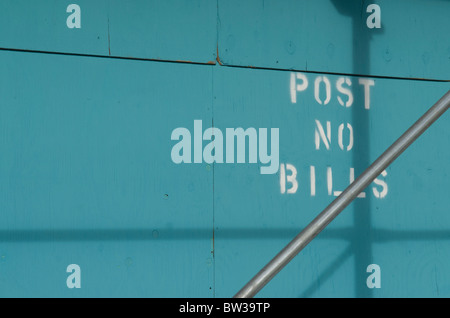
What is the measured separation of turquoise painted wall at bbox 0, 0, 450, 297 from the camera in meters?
2.61

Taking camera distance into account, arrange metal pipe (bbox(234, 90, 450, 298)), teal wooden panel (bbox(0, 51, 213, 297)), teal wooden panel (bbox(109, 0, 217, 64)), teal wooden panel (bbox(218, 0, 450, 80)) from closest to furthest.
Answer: metal pipe (bbox(234, 90, 450, 298))
teal wooden panel (bbox(0, 51, 213, 297))
teal wooden panel (bbox(109, 0, 217, 64))
teal wooden panel (bbox(218, 0, 450, 80))

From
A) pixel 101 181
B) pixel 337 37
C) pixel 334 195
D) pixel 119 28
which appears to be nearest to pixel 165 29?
pixel 119 28

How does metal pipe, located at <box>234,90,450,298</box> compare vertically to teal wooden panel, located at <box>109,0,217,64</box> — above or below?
below

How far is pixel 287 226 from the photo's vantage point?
2.86 m

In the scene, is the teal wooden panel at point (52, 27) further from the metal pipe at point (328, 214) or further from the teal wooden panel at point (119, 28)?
the metal pipe at point (328, 214)

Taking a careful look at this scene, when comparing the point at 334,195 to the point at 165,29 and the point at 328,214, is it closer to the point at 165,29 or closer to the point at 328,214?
the point at 328,214

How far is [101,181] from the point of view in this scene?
2668 millimetres

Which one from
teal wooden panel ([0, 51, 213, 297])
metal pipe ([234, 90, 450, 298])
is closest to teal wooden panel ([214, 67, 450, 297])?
teal wooden panel ([0, 51, 213, 297])

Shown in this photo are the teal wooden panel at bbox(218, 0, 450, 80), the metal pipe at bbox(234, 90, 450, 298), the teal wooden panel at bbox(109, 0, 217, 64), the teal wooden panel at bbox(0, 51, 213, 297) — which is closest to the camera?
the metal pipe at bbox(234, 90, 450, 298)

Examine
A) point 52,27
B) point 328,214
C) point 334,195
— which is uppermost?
point 52,27

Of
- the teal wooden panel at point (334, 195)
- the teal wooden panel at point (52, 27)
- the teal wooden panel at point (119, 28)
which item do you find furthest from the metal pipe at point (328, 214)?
the teal wooden panel at point (52, 27)

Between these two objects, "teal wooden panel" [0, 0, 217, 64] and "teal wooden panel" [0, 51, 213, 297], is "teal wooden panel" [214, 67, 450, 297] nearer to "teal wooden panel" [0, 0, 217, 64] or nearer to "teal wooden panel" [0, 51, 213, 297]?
"teal wooden panel" [0, 51, 213, 297]

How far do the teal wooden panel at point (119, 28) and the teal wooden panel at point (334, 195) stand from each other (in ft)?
0.89

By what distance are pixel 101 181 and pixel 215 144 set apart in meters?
0.65
